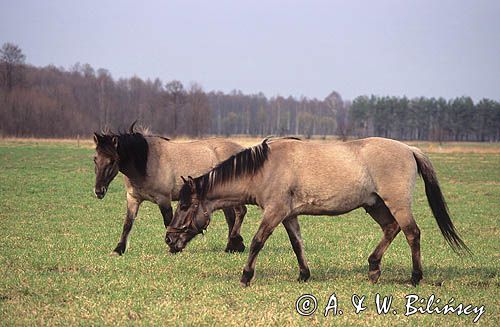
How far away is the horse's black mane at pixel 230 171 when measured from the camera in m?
8.08

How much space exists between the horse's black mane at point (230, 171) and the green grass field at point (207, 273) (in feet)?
4.17

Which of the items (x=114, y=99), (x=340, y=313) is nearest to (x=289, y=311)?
(x=340, y=313)

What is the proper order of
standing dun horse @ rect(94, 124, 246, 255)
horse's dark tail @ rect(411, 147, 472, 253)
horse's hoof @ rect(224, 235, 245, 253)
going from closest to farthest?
horse's dark tail @ rect(411, 147, 472, 253) → standing dun horse @ rect(94, 124, 246, 255) → horse's hoof @ rect(224, 235, 245, 253)

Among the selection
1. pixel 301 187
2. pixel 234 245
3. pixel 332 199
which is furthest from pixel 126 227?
pixel 332 199

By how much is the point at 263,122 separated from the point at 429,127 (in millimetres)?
42580

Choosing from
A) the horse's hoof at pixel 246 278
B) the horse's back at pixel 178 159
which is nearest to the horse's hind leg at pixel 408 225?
the horse's hoof at pixel 246 278

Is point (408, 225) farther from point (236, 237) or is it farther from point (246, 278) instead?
point (236, 237)

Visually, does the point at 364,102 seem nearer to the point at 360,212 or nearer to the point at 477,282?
the point at 360,212

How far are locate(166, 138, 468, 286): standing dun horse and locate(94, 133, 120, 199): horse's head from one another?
2375 millimetres

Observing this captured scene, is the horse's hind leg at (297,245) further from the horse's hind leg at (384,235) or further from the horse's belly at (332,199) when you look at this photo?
the horse's hind leg at (384,235)

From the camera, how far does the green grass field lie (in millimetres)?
6160

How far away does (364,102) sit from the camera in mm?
145125

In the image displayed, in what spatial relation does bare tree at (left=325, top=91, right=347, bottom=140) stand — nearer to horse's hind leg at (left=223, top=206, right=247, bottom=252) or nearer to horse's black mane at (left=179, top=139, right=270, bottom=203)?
horse's hind leg at (left=223, top=206, right=247, bottom=252)

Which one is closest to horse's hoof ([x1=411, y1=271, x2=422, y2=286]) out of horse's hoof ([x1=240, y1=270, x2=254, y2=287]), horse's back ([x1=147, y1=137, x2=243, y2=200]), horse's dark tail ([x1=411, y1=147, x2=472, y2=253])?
horse's dark tail ([x1=411, y1=147, x2=472, y2=253])
